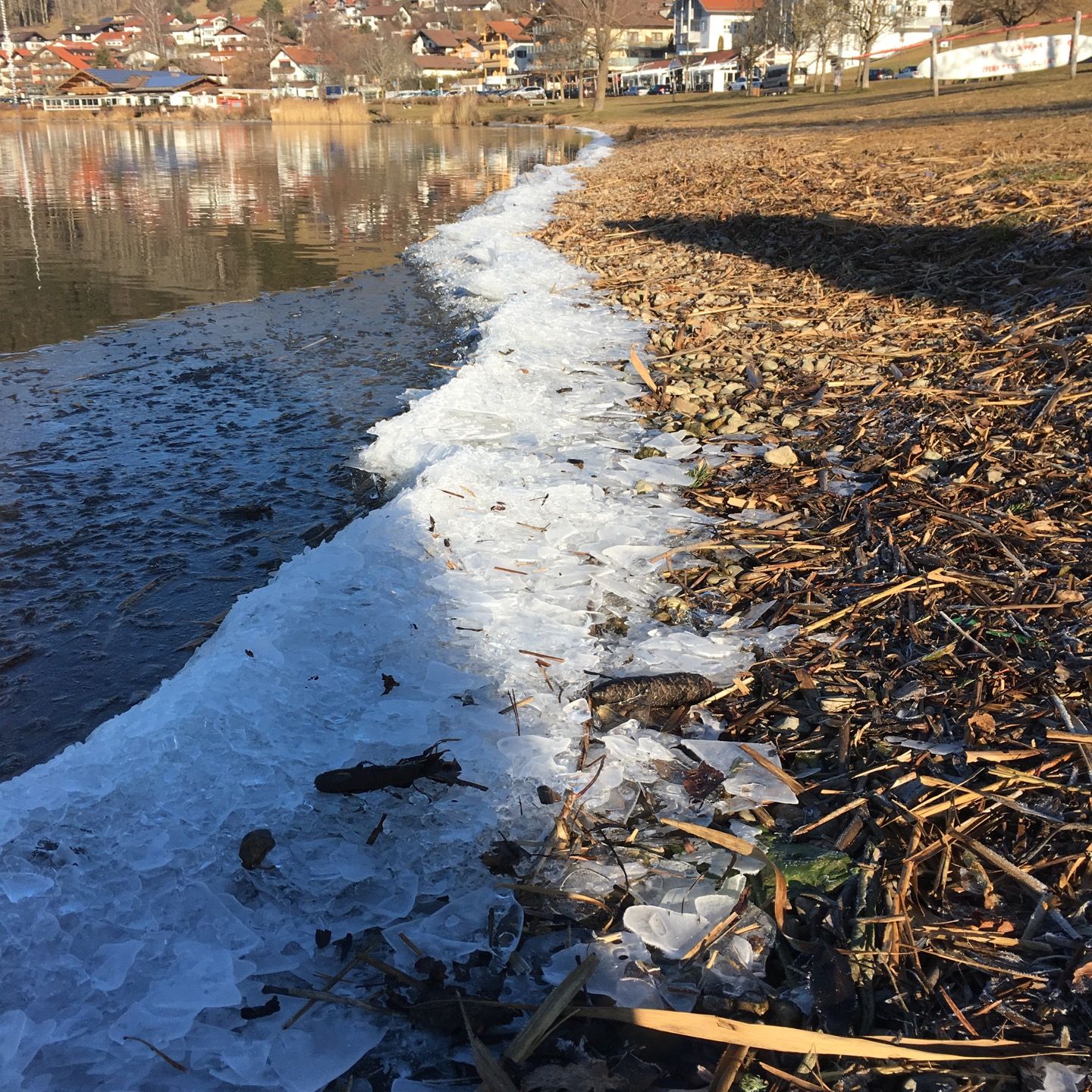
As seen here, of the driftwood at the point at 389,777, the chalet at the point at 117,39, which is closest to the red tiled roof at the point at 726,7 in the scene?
the chalet at the point at 117,39

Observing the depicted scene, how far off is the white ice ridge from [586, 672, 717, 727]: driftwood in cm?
11

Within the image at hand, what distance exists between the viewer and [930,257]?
7922 mm

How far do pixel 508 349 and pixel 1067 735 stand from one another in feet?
20.3

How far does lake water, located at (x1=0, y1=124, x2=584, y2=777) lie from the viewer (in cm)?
423

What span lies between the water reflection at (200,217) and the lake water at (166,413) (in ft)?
0.32

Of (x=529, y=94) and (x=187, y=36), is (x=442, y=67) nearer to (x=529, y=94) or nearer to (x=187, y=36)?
(x=529, y=94)

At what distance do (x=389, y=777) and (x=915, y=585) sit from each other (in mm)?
2228

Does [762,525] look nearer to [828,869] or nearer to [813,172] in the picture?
[828,869]

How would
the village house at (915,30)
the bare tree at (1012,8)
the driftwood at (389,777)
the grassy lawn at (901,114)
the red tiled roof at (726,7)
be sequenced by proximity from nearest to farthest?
the driftwood at (389,777), the grassy lawn at (901,114), the bare tree at (1012,8), the village house at (915,30), the red tiled roof at (726,7)

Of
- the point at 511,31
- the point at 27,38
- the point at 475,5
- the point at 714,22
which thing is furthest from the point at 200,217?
the point at 475,5

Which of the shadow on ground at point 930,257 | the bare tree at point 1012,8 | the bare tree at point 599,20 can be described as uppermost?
the bare tree at point 599,20

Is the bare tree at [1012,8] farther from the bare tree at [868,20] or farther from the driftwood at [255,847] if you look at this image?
the driftwood at [255,847]

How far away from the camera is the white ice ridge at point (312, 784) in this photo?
2070 mm

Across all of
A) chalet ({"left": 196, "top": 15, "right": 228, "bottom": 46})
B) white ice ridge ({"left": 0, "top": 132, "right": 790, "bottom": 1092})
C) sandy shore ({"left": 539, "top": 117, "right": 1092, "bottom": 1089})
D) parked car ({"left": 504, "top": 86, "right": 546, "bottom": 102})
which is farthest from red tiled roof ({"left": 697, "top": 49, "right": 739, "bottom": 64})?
chalet ({"left": 196, "top": 15, "right": 228, "bottom": 46})
